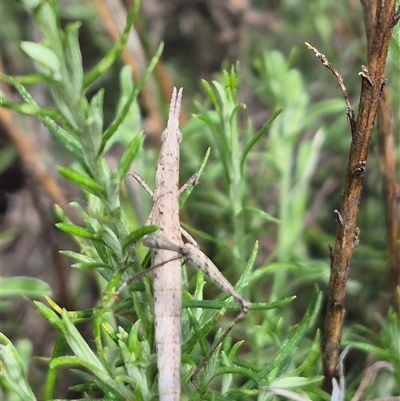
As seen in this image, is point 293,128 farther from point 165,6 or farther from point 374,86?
point 165,6

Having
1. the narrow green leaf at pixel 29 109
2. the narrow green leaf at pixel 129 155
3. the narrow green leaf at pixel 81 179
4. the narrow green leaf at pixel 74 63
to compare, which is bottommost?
the narrow green leaf at pixel 81 179

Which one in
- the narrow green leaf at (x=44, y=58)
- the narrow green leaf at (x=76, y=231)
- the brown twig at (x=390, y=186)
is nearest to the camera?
the narrow green leaf at (x=44, y=58)

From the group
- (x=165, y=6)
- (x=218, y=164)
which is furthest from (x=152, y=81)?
(x=165, y=6)

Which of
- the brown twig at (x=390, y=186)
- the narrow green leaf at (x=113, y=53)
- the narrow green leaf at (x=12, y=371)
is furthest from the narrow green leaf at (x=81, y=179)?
the brown twig at (x=390, y=186)

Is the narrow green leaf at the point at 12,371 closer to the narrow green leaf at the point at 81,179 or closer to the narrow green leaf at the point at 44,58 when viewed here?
the narrow green leaf at the point at 81,179

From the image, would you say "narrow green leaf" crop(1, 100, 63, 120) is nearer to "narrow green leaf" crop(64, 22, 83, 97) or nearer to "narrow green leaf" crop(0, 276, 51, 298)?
"narrow green leaf" crop(64, 22, 83, 97)
